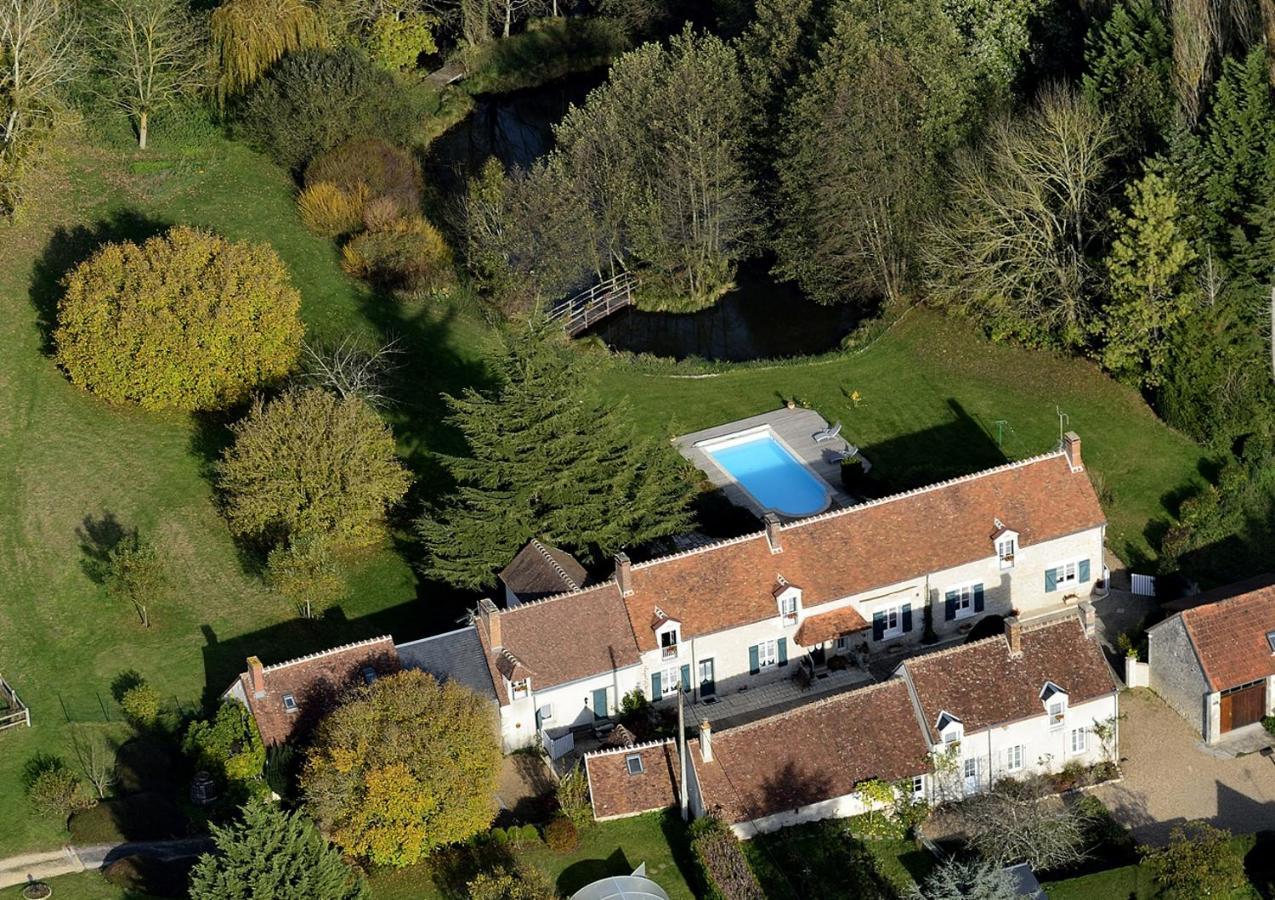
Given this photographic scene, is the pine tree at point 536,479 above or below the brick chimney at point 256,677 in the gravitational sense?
above

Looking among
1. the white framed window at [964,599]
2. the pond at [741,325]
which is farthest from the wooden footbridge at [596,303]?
the white framed window at [964,599]

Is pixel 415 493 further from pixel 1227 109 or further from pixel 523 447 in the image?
pixel 1227 109

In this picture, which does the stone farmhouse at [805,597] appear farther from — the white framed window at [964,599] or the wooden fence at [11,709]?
the wooden fence at [11,709]

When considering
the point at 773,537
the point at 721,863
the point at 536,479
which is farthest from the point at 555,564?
the point at 721,863

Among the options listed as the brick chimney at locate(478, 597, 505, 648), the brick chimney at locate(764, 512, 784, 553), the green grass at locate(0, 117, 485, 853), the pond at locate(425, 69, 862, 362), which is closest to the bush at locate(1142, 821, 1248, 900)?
the brick chimney at locate(764, 512, 784, 553)

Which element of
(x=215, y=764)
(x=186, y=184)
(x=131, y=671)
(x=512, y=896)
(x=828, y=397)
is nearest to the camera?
(x=512, y=896)

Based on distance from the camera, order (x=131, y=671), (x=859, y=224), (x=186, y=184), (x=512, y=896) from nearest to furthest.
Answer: (x=512, y=896)
(x=131, y=671)
(x=859, y=224)
(x=186, y=184)

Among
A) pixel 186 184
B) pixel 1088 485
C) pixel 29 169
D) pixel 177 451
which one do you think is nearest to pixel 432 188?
pixel 186 184
